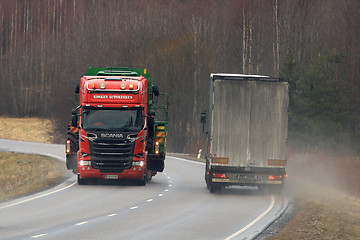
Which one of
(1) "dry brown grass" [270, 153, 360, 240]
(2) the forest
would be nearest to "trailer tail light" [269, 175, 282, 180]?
(1) "dry brown grass" [270, 153, 360, 240]

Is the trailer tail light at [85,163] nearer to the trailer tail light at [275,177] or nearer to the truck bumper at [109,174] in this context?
the truck bumper at [109,174]

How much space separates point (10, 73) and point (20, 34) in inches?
364

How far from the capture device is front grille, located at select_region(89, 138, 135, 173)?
1005 inches

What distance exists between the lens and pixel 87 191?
2456cm

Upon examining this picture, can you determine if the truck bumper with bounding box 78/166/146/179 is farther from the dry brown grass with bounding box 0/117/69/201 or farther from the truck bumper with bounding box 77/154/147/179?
the dry brown grass with bounding box 0/117/69/201

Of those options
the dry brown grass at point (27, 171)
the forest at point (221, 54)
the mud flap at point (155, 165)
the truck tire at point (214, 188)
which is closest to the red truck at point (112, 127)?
the mud flap at point (155, 165)

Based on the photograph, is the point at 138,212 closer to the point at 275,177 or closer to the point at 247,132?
the point at 247,132

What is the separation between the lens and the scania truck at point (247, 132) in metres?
23.6

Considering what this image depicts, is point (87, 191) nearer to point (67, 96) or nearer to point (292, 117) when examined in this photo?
point (292, 117)

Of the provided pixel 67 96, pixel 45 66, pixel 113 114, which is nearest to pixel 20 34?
pixel 45 66

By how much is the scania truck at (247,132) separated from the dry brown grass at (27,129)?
55.6m

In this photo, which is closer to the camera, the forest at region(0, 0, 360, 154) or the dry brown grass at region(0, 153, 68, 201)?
the dry brown grass at region(0, 153, 68, 201)

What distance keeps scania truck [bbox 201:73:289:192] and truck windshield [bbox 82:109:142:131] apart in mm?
3380

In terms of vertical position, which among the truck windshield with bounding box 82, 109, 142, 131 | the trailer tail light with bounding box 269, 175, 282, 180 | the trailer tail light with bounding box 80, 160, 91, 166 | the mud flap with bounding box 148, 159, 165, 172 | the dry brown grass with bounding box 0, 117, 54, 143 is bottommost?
the dry brown grass with bounding box 0, 117, 54, 143
